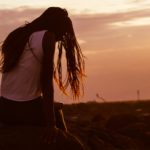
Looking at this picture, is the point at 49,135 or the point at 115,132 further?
the point at 115,132

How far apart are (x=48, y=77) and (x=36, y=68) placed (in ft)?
0.59

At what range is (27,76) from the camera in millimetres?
6336

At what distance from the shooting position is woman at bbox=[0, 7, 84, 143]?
6.17 m

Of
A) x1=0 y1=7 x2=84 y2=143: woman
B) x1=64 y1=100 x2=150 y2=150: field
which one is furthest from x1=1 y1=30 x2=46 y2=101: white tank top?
x1=64 y1=100 x2=150 y2=150: field

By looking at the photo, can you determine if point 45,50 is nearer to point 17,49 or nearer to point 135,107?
point 17,49

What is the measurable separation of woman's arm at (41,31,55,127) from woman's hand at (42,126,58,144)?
4 cm

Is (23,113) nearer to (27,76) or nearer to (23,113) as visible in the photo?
(23,113)

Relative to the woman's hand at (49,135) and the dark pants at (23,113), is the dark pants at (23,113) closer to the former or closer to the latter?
the dark pants at (23,113)

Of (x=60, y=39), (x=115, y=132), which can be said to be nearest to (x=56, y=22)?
(x=60, y=39)

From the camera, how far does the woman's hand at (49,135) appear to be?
20.1 feet

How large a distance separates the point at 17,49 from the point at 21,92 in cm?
40

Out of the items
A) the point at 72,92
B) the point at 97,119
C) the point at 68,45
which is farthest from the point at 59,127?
the point at 97,119

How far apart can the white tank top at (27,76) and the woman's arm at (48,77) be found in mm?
81

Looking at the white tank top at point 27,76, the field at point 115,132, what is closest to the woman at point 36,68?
the white tank top at point 27,76
